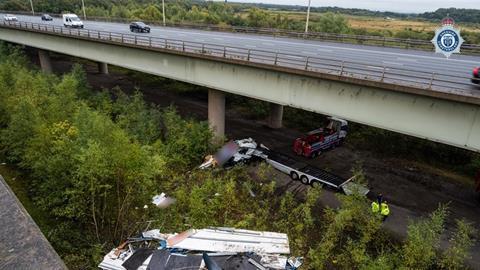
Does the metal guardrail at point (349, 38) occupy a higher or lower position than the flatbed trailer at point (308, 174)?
higher

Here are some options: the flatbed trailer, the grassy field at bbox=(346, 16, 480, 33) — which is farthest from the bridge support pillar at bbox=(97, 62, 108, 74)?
the grassy field at bbox=(346, 16, 480, 33)

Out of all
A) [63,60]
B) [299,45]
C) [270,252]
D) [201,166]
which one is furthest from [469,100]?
[63,60]

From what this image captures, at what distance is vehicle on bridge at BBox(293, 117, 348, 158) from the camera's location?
24312 mm

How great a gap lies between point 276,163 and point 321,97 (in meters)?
6.25

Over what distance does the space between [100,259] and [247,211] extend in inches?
298

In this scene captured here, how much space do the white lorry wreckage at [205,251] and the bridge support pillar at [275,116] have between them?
54.8 feet

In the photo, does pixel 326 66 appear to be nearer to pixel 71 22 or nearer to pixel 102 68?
pixel 71 22

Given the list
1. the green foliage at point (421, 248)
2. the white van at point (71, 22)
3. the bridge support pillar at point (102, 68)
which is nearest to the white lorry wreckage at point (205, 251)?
the green foliage at point (421, 248)

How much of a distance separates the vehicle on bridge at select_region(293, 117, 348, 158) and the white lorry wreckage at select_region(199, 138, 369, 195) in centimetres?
151

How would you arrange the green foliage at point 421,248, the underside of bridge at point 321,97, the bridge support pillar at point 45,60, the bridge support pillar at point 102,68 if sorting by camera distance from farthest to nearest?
the bridge support pillar at point 102,68
the bridge support pillar at point 45,60
the underside of bridge at point 321,97
the green foliage at point 421,248

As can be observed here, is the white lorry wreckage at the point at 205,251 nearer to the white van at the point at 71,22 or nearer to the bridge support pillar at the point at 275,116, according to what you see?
the bridge support pillar at the point at 275,116

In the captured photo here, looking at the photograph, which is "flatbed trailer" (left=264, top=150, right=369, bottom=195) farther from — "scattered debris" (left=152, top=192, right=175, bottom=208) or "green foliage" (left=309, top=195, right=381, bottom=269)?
"scattered debris" (left=152, top=192, right=175, bottom=208)

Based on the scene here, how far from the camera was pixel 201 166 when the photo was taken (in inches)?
864

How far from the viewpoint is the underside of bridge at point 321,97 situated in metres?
14.2
